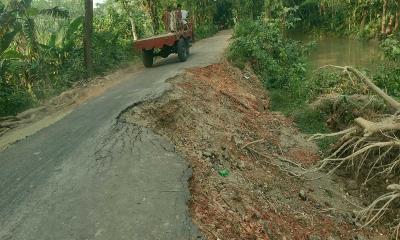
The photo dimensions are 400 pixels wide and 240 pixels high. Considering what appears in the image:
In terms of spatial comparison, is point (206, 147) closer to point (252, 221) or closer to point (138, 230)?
point (252, 221)

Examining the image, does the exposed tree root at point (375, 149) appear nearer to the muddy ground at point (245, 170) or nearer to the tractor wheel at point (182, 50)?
the muddy ground at point (245, 170)

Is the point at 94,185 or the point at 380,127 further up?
the point at 94,185

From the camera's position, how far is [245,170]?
7344 mm

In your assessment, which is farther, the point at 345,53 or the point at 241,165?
the point at 345,53

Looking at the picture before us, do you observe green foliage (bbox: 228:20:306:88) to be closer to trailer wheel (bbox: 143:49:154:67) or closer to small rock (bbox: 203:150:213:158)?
trailer wheel (bbox: 143:49:154:67)

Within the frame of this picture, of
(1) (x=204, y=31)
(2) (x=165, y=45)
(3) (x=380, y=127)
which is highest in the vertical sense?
(2) (x=165, y=45)

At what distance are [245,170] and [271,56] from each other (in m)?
10.2

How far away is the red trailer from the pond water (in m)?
7.68

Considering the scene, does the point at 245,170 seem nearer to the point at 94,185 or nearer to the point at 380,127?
the point at 380,127

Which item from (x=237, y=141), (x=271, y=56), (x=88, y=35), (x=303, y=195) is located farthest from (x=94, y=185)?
(x=271, y=56)

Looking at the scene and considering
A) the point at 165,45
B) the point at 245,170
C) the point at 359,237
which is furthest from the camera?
the point at 165,45

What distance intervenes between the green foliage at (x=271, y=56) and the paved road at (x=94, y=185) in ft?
26.7

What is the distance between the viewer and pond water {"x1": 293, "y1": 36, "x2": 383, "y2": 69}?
22.0m

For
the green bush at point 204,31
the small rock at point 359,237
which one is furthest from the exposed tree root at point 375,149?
the green bush at point 204,31
